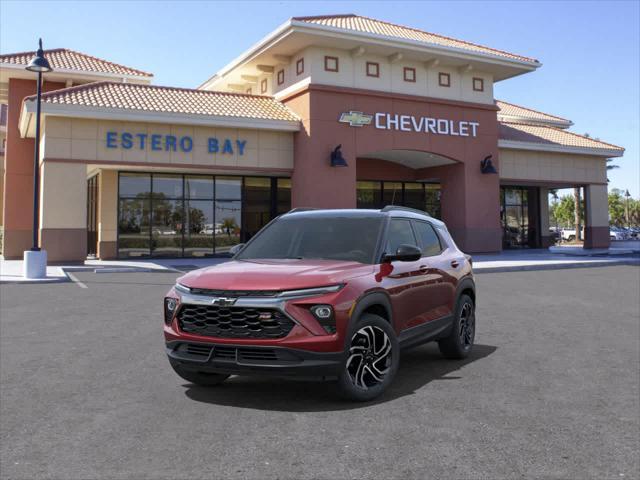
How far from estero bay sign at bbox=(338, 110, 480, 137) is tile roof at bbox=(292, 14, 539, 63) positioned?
341cm

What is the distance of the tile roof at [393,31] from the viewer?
26.1 meters

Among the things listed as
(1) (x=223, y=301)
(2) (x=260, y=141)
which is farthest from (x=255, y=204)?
(1) (x=223, y=301)

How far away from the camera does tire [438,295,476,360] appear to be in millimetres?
6781

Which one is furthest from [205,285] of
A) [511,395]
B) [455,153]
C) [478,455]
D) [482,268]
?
[455,153]

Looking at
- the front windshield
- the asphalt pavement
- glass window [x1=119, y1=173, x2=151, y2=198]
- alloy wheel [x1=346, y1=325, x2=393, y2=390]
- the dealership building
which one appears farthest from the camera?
glass window [x1=119, y1=173, x2=151, y2=198]

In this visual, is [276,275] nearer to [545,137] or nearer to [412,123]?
[412,123]

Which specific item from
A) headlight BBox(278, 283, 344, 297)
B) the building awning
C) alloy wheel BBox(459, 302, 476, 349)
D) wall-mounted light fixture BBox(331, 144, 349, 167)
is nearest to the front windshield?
headlight BBox(278, 283, 344, 297)

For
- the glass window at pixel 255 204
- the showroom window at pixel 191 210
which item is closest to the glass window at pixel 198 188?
the showroom window at pixel 191 210

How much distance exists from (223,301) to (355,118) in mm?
21930

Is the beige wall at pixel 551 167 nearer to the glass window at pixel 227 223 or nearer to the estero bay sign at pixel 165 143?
the glass window at pixel 227 223

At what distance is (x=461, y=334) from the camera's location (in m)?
6.99

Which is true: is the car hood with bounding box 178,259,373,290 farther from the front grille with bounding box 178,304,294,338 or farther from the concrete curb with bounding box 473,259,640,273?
the concrete curb with bounding box 473,259,640,273

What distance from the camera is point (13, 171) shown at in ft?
90.1

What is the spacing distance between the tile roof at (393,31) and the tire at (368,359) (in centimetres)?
2119
